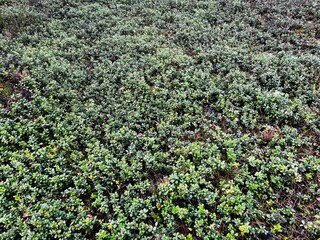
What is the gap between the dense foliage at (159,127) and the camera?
4285mm

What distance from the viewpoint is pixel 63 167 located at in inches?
198

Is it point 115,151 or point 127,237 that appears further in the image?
point 115,151

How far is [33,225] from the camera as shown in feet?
13.3

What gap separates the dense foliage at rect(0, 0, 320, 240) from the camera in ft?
14.1

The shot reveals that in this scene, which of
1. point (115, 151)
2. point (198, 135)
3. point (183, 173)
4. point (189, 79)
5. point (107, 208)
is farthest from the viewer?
point (189, 79)

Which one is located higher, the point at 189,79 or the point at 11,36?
the point at 189,79

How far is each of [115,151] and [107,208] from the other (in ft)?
4.49

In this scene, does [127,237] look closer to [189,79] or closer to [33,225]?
[33,225]

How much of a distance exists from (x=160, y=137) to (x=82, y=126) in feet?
6.44

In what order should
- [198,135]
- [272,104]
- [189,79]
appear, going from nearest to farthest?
[198,135] → [272,104] → [189,79]

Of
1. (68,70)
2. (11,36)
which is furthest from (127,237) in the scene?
(11,36)

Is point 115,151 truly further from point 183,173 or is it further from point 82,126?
point 183,173

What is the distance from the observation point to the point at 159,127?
5828mm

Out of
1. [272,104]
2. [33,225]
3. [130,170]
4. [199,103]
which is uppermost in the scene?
[272,104]
